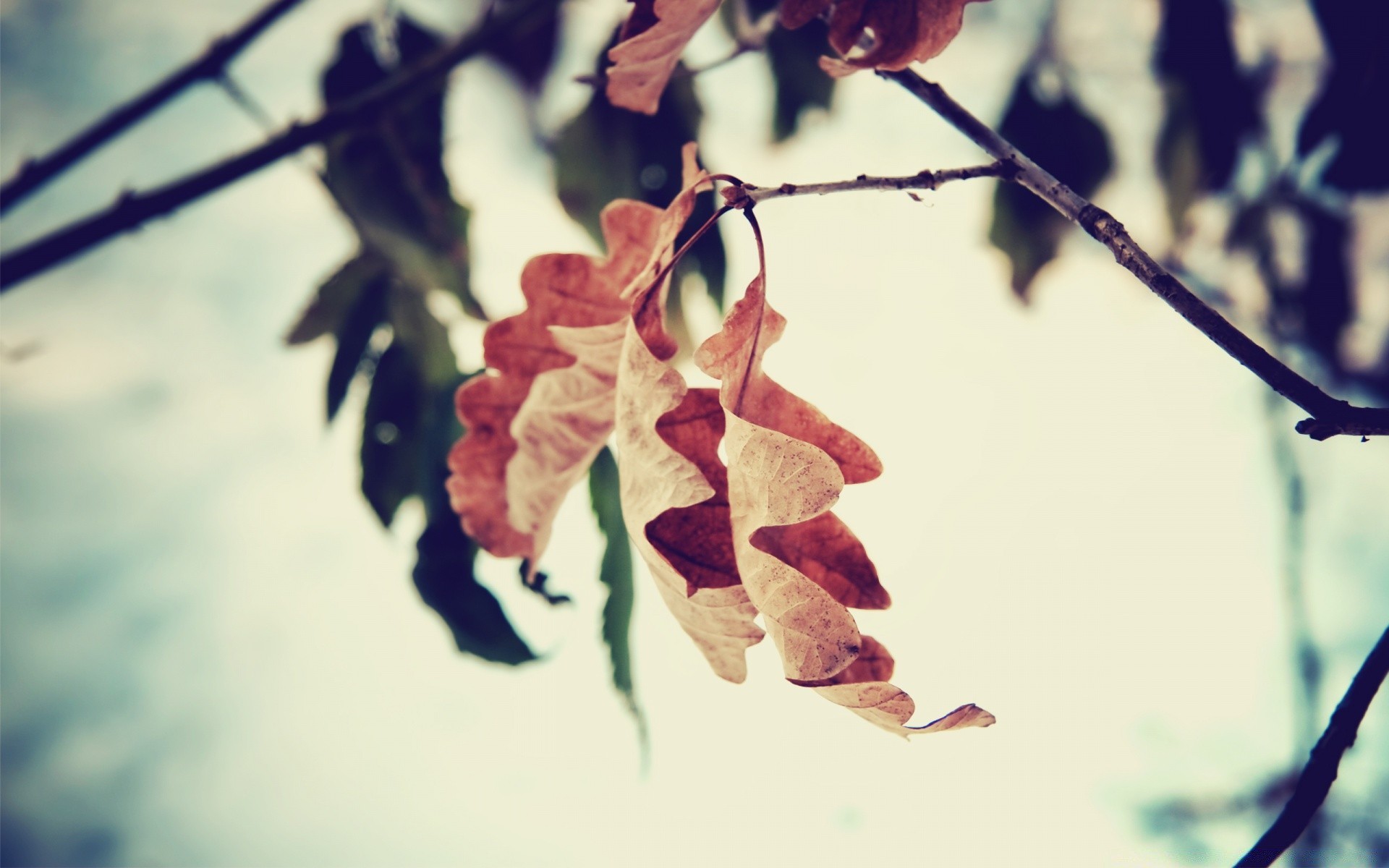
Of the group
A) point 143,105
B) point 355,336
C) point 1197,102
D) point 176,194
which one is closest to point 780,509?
point 355,336

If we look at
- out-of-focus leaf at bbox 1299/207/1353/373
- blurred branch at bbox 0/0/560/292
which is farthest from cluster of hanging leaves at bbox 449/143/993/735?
out-of-focus leaf at bbox 1299/207/1353/373

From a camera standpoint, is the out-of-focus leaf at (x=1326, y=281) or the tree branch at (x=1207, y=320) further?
the out-of-focus leaf at (x=1326, y=281)

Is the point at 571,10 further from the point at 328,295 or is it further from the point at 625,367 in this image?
the point at 625,367

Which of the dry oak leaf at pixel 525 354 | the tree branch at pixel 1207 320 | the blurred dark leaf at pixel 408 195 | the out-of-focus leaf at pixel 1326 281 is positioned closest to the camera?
the tree branch at pixel 1207 320

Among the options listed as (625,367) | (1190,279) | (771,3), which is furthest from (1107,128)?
(625,367)

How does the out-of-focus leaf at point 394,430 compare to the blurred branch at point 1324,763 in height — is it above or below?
above

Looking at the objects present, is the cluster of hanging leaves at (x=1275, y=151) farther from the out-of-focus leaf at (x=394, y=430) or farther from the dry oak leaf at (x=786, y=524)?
the out-of-focus leaf at (x=394, y=430)

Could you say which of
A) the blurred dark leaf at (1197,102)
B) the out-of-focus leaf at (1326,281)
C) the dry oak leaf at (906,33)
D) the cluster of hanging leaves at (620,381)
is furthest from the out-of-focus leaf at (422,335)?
the out-of-focus leaf at (1326,281)
